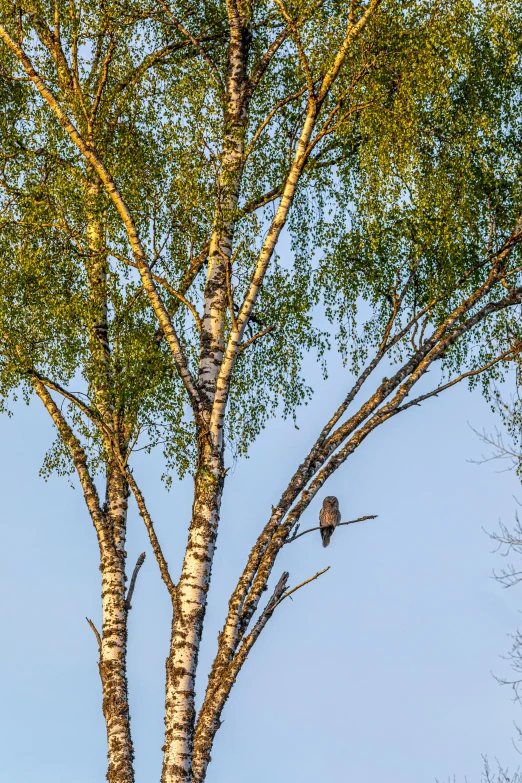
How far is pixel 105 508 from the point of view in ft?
50.7

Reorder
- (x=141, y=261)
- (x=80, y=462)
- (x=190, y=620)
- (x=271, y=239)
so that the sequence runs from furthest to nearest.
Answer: (x=80, y=462), (x=141, y=261), (x=271, y=239), (x=190, y=620)

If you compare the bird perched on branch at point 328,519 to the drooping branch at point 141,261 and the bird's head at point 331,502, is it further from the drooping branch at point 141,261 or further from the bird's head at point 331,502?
the drooping branch at point 141,261

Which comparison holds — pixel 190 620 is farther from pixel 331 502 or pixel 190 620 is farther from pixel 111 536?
pixel 331 502

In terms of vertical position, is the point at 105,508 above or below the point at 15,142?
below

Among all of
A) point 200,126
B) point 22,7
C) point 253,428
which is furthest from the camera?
point 253,428

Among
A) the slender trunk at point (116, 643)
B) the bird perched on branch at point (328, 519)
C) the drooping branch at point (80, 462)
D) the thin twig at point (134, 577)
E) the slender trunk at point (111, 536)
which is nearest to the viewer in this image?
the slender trunk at point (116, 643)

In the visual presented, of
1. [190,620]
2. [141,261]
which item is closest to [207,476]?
[190,620]

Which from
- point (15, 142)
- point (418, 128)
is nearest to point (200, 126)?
point (418, 128)

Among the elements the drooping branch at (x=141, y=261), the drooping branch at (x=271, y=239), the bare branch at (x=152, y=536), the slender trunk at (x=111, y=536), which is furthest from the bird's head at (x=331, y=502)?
the slender trunk at (x=111, y=536)

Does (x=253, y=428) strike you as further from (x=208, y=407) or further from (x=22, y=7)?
(x=22, y=7)

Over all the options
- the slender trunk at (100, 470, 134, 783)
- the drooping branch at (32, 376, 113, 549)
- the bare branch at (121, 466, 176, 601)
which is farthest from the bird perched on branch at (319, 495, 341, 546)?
the drooping branch at (32, 376, 113, 549)

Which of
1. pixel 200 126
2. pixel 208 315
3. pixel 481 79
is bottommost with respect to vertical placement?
pixel 208 315

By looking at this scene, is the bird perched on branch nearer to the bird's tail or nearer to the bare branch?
the bird's tail

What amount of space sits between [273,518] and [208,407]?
1600mm
